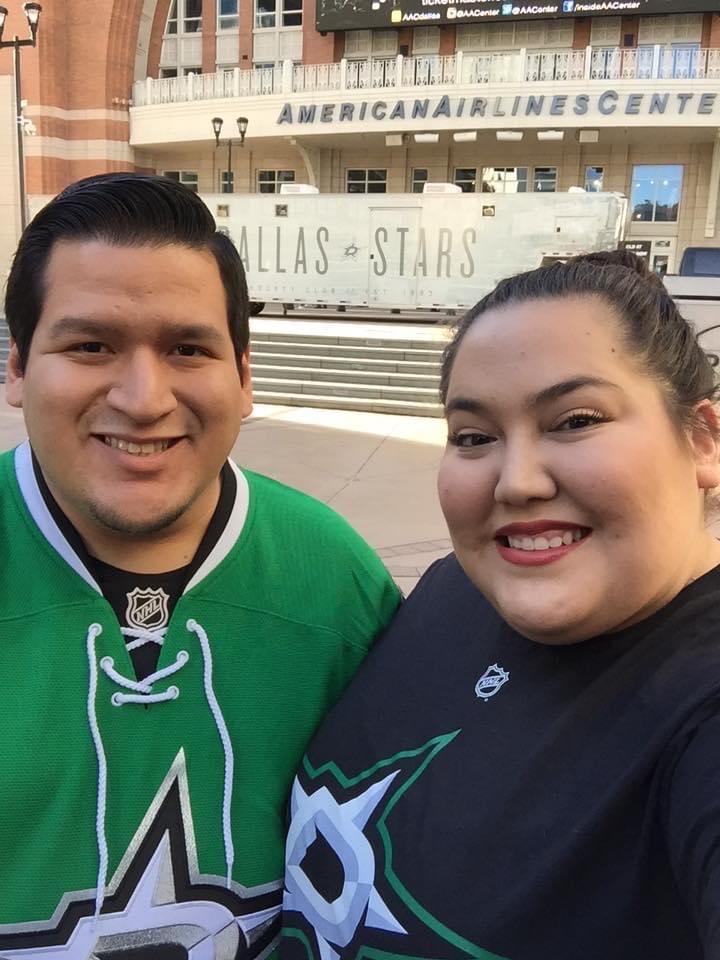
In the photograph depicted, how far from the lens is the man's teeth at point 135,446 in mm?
1250

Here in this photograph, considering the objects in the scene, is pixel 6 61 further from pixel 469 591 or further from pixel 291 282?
pixel 469 591

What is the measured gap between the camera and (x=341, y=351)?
12.1 metres

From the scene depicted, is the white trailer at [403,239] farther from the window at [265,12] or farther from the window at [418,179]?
the window at [265,12]

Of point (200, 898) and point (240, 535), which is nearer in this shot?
point (200, 898)

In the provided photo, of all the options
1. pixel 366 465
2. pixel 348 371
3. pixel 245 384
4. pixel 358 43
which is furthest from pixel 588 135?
pixel 245 384

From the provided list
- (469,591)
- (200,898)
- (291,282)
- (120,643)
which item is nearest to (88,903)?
(200,898)

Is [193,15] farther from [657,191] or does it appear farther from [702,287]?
[702,287]

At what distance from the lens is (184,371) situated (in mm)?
1281

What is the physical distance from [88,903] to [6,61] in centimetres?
2964

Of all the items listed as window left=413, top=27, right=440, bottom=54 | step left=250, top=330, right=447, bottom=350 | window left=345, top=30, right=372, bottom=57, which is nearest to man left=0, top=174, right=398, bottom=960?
step left=250, top=330, right=447, bottom=350

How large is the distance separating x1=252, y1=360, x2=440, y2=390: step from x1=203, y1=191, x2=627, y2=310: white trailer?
10.2 feet

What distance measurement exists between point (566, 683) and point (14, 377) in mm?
1042

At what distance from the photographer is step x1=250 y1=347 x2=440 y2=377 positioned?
1138 cm

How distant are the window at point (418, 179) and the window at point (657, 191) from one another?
6.37 m
